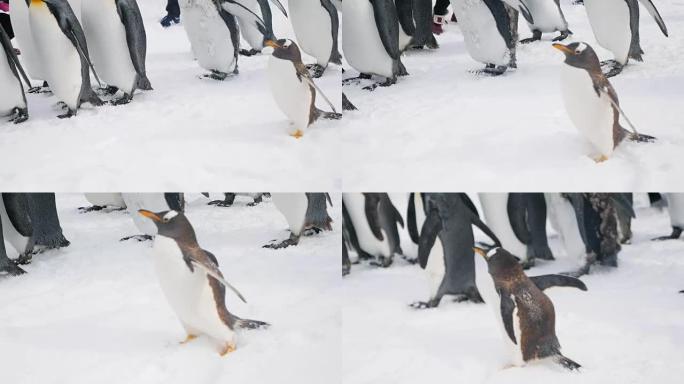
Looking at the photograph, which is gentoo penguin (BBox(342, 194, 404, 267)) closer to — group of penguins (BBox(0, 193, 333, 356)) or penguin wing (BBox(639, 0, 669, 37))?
group of penguins (BBox(0, 193, 333, 356))

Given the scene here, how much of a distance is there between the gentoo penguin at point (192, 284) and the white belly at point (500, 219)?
1.61 ft

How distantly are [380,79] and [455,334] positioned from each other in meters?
0.64

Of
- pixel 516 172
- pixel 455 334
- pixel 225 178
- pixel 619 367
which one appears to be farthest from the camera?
pixel 225 178

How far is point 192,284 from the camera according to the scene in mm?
1425

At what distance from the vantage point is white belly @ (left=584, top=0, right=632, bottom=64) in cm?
156

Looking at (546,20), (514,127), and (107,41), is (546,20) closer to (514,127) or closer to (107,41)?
(514,127)

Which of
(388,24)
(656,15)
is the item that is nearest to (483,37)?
(388,24)

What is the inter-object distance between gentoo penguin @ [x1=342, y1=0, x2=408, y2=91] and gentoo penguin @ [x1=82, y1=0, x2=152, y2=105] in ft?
1.69

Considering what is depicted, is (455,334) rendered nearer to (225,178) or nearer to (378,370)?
(378,370)

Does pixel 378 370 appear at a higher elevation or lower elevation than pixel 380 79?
lower

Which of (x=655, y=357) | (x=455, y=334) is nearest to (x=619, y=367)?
(x=655, y=357)

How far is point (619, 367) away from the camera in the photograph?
126 cm

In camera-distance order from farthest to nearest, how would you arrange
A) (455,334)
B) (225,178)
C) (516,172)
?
1. (225,178)
2. (516,172)
3. (455,334)

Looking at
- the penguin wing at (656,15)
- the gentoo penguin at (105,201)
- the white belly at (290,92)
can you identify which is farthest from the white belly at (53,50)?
the penguin wing at (656,15)
